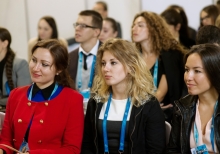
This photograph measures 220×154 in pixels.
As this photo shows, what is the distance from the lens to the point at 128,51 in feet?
10.5

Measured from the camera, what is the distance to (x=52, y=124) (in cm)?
314

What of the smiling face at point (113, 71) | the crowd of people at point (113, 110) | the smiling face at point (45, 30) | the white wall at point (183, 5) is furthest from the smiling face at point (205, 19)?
the smiling face at point (113, 71)

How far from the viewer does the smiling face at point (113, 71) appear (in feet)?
10.3

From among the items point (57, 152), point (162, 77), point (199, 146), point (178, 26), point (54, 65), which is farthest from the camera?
point (178, 26)

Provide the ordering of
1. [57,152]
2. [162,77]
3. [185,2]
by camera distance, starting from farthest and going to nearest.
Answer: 1. [185,2]
2. [162,77]
3. [57,152]

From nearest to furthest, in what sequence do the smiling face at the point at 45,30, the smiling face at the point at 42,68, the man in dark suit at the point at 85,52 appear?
the smiling face at the point at 42,68, the man in dark suit at the point at 85,52, the smiling face at the point at 45,30

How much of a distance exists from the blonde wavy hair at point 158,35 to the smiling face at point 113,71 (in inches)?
59.9

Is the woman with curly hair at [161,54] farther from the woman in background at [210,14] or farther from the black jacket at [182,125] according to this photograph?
the woman in background at [210,14]

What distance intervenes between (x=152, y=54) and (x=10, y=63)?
1498mm

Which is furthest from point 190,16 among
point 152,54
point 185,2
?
point 152,54

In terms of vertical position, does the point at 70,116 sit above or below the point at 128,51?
below

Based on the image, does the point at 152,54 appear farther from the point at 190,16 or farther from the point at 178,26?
the point at 190,16

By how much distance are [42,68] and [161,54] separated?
1.70 metres

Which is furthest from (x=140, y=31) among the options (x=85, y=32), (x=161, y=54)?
(x=85, y=32)
